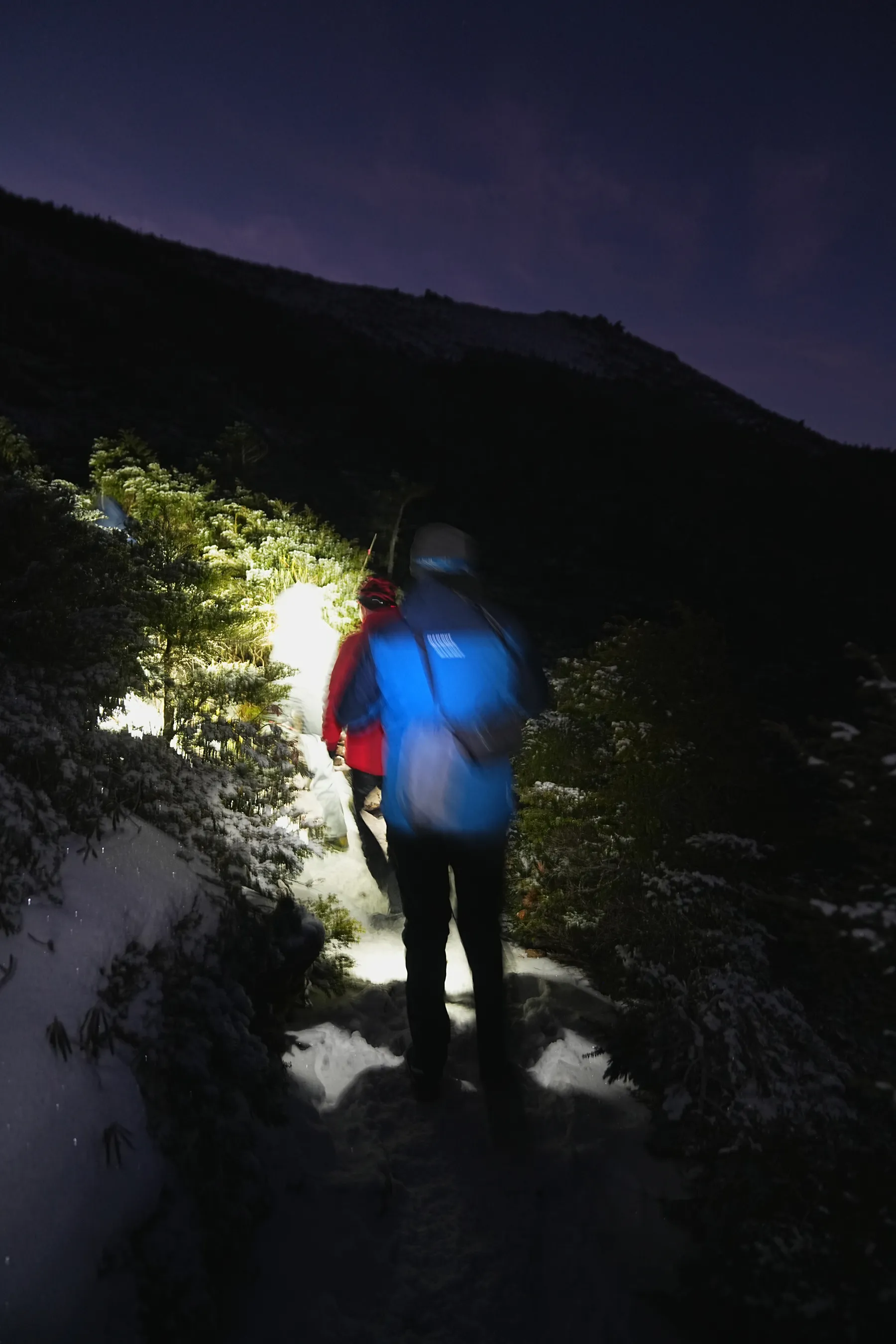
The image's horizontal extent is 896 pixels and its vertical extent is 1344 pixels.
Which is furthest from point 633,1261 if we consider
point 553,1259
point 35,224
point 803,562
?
point 35,224

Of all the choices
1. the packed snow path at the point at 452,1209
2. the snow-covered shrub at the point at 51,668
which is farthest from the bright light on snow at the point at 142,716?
the packed snow path at the point at 452,1209

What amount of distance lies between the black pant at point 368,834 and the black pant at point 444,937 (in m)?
2.03

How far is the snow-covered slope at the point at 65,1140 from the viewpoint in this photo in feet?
4.50

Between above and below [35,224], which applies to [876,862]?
below

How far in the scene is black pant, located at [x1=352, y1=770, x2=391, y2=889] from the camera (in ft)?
15.1

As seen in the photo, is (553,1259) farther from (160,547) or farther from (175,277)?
(175,277)

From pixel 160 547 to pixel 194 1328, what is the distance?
12.9 feet

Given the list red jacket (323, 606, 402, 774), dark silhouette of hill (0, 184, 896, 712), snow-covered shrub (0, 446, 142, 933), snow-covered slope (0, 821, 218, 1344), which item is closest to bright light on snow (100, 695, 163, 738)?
snow-covered shrub (0, 446, 142, 933)

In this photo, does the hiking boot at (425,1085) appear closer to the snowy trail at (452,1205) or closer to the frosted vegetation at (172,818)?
the snowy trail at (452,1205)

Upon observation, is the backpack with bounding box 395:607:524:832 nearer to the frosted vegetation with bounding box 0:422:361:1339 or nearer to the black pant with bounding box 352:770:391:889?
the frosted vegetation with bounding box 0:422:361:1339

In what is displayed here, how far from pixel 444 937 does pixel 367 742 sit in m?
1.60

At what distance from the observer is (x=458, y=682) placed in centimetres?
236

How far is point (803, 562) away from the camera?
16500 mm

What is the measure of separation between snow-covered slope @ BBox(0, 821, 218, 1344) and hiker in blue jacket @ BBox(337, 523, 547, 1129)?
95cm
